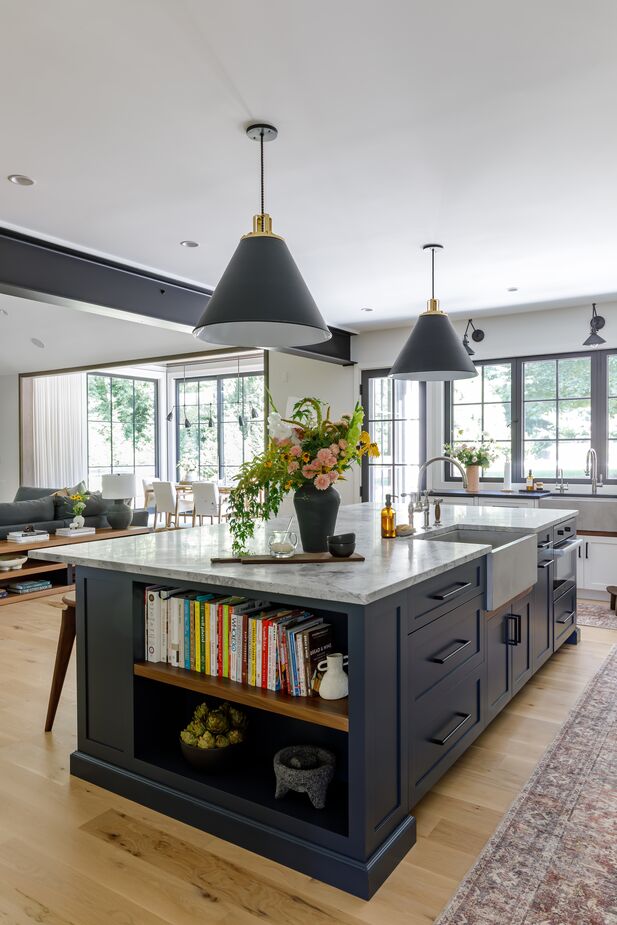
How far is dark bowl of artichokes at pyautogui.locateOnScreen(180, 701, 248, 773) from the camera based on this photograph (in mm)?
2252

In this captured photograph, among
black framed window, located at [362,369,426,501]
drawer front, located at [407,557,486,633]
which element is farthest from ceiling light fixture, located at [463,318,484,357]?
drawer front, located at [407,557,486,633]

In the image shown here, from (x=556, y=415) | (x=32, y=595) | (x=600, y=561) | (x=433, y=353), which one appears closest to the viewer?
(x=433, y=353)

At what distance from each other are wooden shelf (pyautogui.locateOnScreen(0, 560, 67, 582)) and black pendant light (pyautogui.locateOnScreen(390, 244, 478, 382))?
3.73m

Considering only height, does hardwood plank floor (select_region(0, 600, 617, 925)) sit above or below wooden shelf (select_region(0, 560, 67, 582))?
below

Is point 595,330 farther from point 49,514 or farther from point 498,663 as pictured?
point 49,514

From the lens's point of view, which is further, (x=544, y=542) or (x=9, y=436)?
(x=9, y=436)

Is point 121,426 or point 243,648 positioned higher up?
point 121,426

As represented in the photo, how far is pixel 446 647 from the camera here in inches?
95.1

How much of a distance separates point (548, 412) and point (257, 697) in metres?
5.08

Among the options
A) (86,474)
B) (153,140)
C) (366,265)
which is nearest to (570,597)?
(366,265)

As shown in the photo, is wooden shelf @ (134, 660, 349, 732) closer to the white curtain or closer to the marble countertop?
the marble countertop

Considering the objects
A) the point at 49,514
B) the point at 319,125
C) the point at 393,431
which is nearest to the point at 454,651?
the point at 319,125

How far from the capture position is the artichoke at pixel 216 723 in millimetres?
2305

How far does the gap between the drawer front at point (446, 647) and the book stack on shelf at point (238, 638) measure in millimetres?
312
